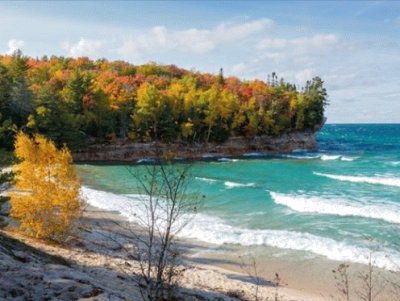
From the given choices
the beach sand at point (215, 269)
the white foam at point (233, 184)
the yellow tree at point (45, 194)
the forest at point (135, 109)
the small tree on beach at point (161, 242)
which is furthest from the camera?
the forest at point (135, 109)

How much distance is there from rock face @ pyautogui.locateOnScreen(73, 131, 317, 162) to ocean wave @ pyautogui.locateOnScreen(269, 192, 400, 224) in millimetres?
20665

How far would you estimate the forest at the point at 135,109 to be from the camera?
5325 cm

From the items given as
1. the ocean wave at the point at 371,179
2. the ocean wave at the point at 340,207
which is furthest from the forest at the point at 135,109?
A: the ocean wave at the point at 340,207

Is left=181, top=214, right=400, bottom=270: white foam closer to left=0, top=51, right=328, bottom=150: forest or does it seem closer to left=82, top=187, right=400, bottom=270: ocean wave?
left=82, top=187, right=400, bottom=270: ocean wave

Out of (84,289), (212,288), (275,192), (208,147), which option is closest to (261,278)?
(212,288)

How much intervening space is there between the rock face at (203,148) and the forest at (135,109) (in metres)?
1.22

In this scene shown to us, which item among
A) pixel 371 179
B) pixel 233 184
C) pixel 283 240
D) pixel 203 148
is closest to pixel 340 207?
pixel 283 240

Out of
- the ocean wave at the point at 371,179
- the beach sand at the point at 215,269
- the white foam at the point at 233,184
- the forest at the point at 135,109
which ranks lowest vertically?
the beach sand at the point at 215,269

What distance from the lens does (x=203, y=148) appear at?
67250 mm

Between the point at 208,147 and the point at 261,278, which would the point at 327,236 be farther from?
the point at 208,147

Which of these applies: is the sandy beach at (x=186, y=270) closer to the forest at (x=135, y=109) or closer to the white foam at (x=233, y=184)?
the white foam at (x=233, y=184)

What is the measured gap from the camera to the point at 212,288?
1436cm

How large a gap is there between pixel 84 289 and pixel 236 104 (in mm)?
66227

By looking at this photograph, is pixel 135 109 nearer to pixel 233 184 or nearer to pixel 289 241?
pixel 233 184
